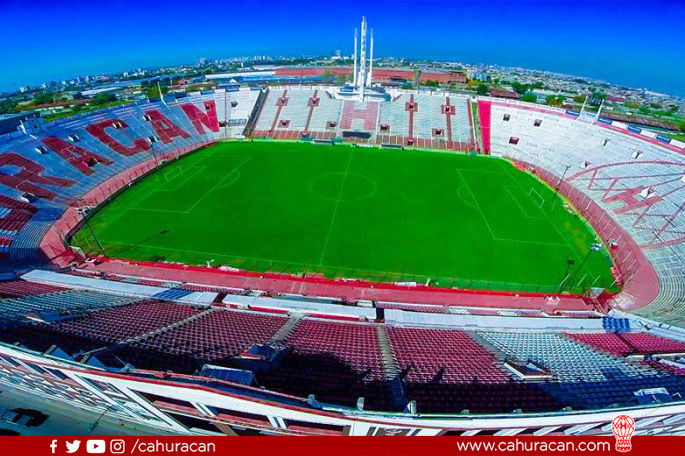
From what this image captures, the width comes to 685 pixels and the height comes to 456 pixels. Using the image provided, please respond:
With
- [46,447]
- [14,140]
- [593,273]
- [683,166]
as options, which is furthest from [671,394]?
[14,140]

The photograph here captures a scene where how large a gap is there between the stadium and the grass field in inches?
11.7

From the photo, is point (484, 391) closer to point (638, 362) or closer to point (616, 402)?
point (616, 402)

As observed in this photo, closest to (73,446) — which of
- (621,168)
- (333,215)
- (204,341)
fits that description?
(204,341)

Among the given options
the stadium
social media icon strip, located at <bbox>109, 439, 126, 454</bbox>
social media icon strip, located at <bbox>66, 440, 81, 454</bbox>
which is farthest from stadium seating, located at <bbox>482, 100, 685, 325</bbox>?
social media icon strip, located at <bbox>66, 440, 81, 454</bbox>

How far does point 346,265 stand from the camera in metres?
29.5

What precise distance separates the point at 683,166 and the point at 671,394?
45.5 meters

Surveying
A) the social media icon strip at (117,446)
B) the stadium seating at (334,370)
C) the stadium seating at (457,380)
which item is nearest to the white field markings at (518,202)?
the stadium seating at (457,380)

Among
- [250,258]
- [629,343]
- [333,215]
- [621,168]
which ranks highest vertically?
[621,168]

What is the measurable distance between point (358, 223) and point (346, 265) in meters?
7.76

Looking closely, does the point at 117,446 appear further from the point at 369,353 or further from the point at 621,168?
the point at 621,168

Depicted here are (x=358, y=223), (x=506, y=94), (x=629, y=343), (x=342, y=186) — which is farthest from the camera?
(x=506, y=94)

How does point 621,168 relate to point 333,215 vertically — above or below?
above

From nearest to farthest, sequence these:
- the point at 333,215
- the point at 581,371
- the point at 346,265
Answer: the point at 581,371 < the point at 346,265 < the point at 333,215

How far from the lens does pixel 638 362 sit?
1548 cm
